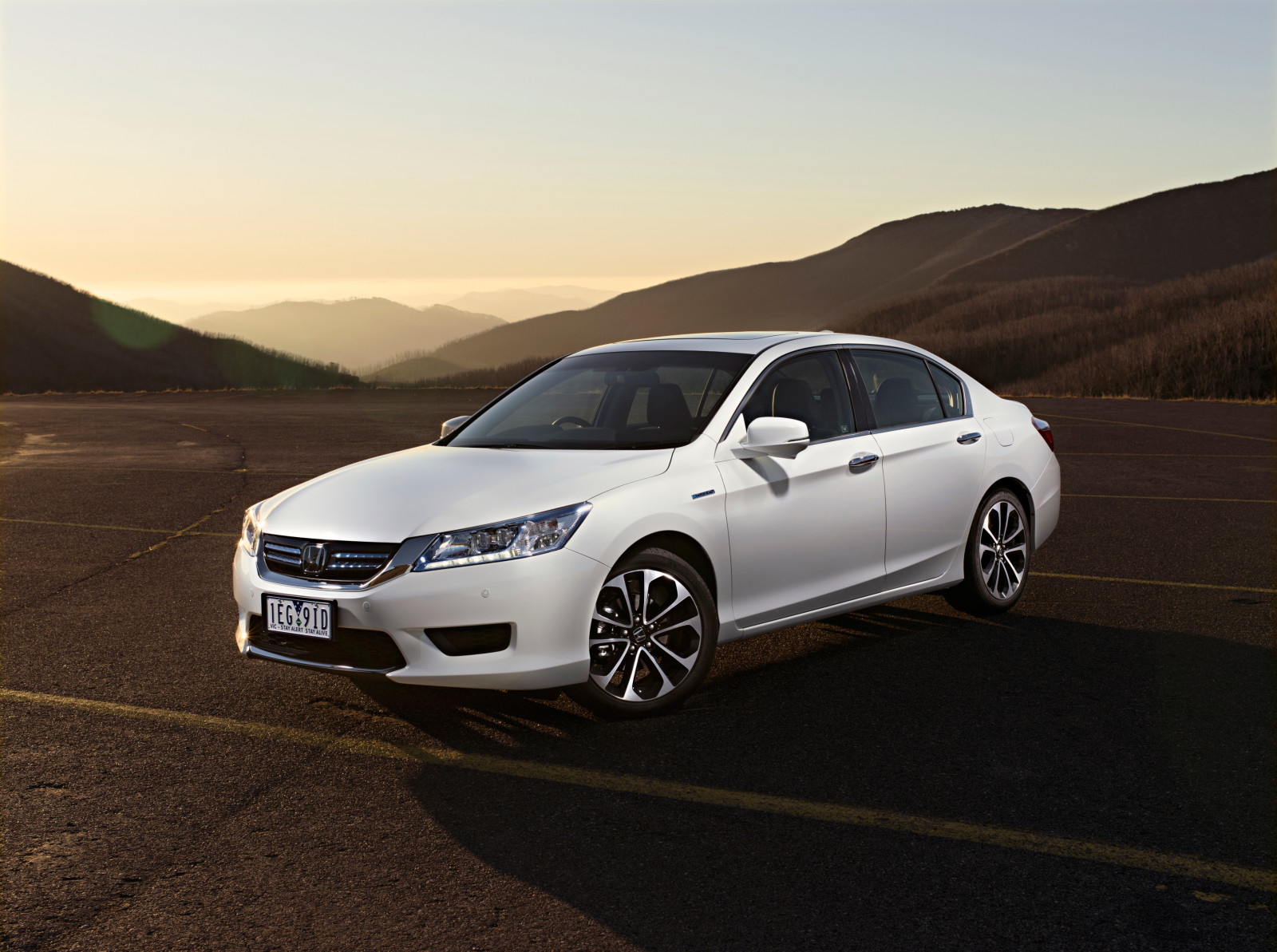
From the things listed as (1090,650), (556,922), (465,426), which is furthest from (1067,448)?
(556,922)

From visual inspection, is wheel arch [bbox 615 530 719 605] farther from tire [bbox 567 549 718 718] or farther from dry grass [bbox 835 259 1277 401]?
dry grass [bbox 835 259 1277 401]

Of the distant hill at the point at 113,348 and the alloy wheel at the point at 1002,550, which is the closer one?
the alloy wheel at the point at 1002,550

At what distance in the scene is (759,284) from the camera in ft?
605

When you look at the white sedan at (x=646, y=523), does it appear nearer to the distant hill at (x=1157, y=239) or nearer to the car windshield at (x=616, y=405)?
the car windshield at (x=616, y=405)

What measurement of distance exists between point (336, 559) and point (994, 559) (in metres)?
4.03

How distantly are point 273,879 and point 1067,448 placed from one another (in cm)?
1501

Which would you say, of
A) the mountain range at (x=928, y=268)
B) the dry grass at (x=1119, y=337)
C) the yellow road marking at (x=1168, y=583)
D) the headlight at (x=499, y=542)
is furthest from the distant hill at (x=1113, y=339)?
the mountain range at (x=928, y=268)

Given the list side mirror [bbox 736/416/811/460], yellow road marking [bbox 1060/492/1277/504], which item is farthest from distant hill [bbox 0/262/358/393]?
side mirror [bbox 736/416/811/460]

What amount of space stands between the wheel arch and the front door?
11 centimetres

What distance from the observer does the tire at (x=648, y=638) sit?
501cm

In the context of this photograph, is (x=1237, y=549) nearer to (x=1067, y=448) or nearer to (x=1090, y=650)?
(x=1090, y=650)

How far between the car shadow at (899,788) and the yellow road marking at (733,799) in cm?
6

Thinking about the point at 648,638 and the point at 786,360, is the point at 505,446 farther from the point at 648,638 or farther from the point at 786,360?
Answer: the point at 786,360

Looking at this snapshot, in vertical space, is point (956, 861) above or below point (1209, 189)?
below
